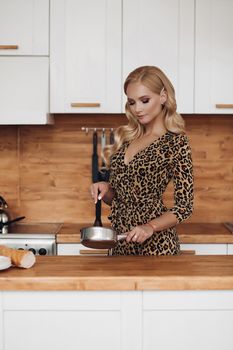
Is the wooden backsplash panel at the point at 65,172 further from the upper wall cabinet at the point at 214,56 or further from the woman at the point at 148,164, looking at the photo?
the woman at the point at 148,164

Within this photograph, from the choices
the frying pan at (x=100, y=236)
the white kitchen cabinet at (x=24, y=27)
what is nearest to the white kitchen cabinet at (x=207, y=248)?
the frying pan at (x=100, y=236)

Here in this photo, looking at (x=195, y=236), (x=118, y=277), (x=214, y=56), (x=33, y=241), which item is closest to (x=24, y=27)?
(x=214, y=56)

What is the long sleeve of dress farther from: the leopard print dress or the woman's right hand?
the woman's right hand

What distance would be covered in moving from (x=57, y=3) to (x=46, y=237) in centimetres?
131

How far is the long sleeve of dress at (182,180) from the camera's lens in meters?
1.94

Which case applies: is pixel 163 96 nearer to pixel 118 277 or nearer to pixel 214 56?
pixel 118 277

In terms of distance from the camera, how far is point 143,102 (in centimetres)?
206

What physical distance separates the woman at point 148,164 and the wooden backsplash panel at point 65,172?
1.28 meters

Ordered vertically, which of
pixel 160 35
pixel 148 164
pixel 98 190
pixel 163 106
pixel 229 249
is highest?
pixel 160 35

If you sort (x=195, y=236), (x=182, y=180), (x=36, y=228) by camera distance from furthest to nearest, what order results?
(x=36, y=228) → (x=195, y=236) → (x=182, y=180)

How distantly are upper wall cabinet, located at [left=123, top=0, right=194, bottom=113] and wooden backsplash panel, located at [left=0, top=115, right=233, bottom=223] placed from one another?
57cm

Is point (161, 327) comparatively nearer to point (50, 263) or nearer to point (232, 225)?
point (50, 263)

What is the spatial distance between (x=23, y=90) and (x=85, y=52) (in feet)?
1.35

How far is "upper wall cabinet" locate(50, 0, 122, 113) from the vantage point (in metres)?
3.03
